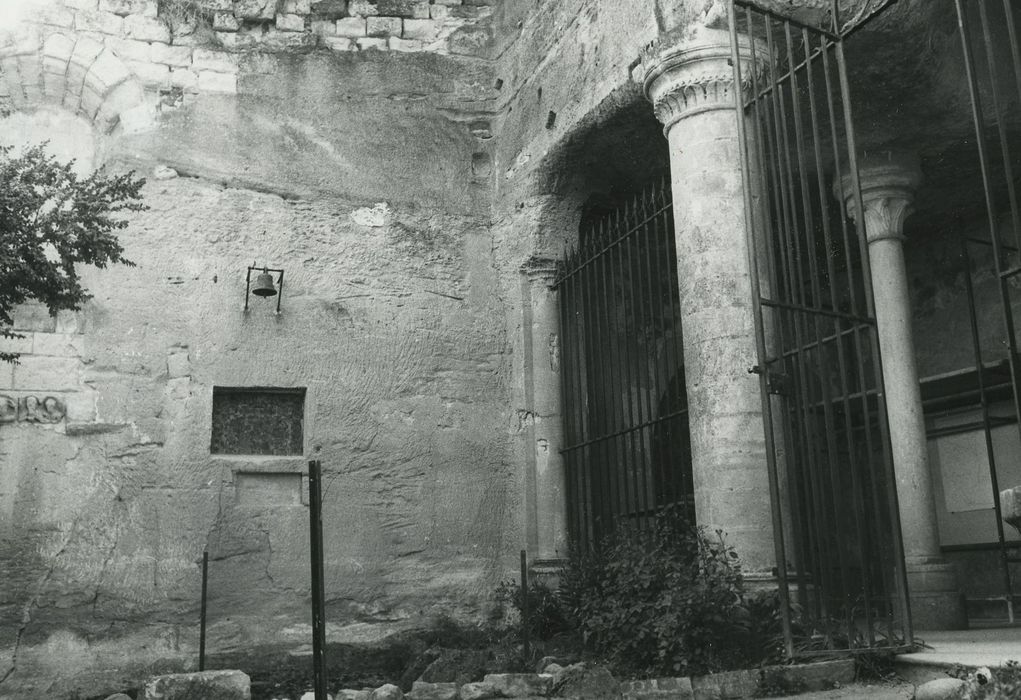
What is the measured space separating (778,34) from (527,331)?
3065 mm

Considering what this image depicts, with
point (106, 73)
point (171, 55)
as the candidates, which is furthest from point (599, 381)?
point (106, 73)

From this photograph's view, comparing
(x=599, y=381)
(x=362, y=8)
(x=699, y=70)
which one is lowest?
(x=599, y=381)

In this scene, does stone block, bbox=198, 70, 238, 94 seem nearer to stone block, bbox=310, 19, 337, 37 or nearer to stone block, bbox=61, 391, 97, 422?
stone block, bbox=310, 19, 337, 37

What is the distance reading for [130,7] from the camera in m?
8.44

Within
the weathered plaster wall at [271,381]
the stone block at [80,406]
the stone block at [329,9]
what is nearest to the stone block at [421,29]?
the weathered plaster wall at [271,381]

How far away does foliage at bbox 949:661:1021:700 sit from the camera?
11.5 ft

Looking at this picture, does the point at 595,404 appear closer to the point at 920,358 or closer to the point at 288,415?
the point at 288,415

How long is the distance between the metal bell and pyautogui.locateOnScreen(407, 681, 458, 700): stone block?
10.9ft

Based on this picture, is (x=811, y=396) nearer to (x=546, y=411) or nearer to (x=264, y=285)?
(x=546, y=411)

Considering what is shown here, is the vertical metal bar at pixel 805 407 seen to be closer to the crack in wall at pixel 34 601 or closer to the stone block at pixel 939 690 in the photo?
the stone block at pixel 939 690

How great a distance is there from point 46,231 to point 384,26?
12.3 feet

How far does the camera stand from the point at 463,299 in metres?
8.60

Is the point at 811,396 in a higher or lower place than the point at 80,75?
lower

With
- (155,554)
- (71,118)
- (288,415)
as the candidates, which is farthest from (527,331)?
(71,118)
